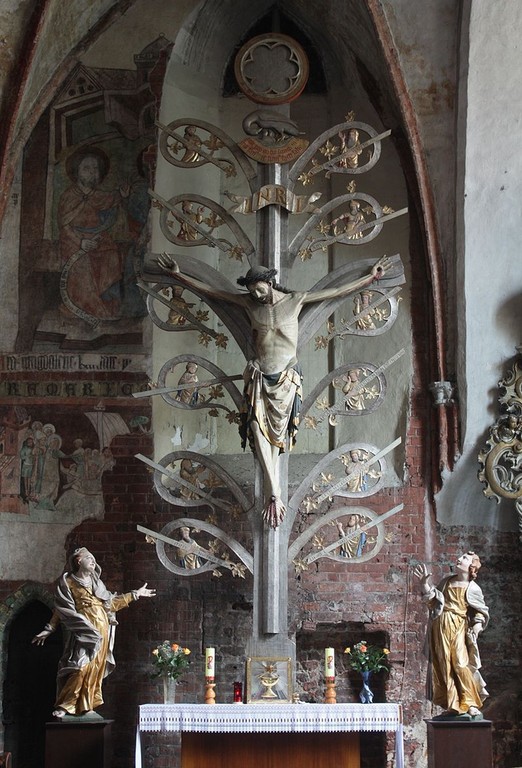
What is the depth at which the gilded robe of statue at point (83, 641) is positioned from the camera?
1004cm

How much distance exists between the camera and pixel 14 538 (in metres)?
11.8

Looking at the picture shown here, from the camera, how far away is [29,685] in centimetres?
1166

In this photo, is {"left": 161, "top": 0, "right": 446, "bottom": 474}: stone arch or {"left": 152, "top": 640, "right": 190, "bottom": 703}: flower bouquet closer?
{"left": 152, "top": 640, "right": 190, "bottom": 703}: flower bouquet

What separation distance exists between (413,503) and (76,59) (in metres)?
5.17

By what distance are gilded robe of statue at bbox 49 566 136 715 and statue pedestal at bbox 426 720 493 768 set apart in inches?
100

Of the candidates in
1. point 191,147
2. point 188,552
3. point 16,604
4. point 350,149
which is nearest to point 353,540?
point 188,552

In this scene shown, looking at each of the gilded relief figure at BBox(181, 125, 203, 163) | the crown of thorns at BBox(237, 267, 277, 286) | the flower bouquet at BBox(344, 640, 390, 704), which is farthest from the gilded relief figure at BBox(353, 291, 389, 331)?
the flower bouquet at BBox(344, 640, 390, 704)

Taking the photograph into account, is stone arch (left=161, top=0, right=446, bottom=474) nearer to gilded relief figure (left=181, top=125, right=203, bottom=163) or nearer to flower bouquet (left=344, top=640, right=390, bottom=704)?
gilded relief figure (left=181, top=125, right=203, bottom=163)

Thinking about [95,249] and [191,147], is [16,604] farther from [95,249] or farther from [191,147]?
[191,147]

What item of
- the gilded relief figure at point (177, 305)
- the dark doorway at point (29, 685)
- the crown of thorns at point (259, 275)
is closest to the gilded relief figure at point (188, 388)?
the gilded relief figure at point (177, 305)

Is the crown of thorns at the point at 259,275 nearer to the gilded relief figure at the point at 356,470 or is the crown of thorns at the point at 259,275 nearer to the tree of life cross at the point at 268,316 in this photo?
the tree of life cross at the point at 268,316

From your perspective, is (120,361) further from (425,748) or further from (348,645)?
(425,748)

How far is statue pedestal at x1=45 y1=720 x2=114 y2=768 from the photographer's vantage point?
9852 mm

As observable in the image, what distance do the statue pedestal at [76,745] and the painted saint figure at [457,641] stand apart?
8.27 ft
